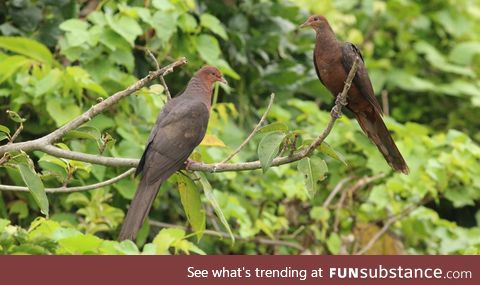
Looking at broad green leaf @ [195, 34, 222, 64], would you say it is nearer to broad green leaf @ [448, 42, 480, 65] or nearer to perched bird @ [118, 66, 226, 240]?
perched bird @ [118, 66, 226, 240]

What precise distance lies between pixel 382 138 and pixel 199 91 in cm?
78

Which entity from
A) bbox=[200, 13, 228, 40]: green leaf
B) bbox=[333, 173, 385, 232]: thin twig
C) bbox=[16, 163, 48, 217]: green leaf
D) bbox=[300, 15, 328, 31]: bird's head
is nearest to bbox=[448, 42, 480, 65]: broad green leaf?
bbox=[333, 173, 385, 232]: thin twig

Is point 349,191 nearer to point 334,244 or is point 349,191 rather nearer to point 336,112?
point 334,244

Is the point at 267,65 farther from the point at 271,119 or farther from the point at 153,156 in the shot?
the point at 153,156

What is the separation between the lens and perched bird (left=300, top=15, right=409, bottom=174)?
13.4 ft

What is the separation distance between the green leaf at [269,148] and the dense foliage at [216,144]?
0.40ft

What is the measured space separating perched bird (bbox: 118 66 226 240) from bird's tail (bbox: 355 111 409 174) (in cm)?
66

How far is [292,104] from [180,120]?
2.60 meters

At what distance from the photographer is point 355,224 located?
6020 millimetres

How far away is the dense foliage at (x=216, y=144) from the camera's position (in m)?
4.78

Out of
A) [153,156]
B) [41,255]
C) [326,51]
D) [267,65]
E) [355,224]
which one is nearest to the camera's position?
[41,255]

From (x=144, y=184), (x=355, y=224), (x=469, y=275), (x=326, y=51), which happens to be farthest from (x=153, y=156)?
(x=355, y=224)

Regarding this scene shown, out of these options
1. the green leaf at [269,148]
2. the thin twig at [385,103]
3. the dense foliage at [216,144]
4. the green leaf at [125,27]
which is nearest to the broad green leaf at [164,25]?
the dense foliage at [216,144]

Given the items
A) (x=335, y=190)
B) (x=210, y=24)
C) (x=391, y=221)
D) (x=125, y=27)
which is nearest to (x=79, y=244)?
(x=125, y=27)
